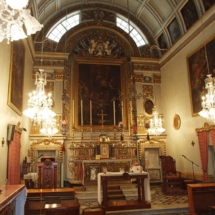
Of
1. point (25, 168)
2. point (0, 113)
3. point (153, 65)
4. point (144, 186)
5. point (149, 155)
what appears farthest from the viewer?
point (153, 65)

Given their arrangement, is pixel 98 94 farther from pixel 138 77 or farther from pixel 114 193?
pixel 114 193

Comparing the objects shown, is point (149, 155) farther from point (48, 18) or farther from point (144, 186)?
point (48, 18)

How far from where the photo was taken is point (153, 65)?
14438 millimetres

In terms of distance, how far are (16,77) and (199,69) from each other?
739 cm

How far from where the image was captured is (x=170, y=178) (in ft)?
35.1

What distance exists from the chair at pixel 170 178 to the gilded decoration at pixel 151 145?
1.44 meters

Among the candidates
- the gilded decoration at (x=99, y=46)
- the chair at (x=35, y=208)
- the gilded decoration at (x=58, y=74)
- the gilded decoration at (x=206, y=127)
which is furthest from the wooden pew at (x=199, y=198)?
the gilded decoration at (x=99, y=46)

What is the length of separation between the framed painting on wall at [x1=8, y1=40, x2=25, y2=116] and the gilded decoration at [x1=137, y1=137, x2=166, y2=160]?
22.0ft

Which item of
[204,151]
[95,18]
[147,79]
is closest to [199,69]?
[204,151]

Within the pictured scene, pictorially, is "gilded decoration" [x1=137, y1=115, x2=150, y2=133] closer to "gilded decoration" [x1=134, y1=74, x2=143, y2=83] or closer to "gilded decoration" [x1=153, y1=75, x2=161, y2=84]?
"gilded decoration" [x1=134, y1=74, x2=143, y2=83]

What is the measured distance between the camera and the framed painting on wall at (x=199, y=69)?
31.9 ft

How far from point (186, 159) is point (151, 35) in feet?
25.1

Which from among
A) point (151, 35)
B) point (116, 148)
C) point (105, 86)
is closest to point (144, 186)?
point (116, 148)

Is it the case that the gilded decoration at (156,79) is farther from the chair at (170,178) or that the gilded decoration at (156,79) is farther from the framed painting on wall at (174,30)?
the chair at (170,178)
